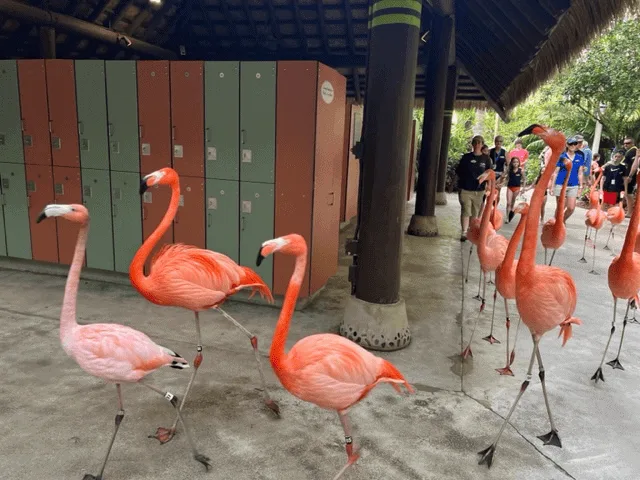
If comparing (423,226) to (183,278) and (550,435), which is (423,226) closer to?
(550,435)

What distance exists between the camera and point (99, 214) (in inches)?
211

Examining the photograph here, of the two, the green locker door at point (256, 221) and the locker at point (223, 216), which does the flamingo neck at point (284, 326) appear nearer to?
the green locker door at point (256, 221)

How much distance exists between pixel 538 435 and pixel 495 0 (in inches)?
200

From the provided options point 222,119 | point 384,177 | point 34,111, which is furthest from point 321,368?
point 34,111

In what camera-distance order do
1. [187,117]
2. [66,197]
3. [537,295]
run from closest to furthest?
[537,295]
[187,117]
[66,197]

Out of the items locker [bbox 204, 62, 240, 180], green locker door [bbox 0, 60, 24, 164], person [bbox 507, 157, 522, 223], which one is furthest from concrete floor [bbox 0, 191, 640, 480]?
person [bbox 507, 157, 522, 223]

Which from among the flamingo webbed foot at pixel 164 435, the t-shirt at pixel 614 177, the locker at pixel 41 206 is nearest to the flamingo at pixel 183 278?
the flamingo webbed foot at pixel 164 435

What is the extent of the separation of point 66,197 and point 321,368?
181 inches

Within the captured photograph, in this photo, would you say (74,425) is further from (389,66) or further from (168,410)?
(389,66)

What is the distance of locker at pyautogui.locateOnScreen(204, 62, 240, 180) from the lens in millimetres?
4645

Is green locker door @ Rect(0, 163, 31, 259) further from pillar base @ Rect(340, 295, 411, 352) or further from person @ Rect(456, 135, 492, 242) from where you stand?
person @ Rect(456, 135, 492, 242)

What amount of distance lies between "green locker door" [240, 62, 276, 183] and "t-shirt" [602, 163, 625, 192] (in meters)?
9.43

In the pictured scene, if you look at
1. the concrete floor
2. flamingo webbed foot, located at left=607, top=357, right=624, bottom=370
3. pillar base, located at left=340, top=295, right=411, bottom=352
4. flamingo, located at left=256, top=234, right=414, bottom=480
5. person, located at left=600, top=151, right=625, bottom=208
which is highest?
person, located at left=600, top=151, right=625, bottom=208

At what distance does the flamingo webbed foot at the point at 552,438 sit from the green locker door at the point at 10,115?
19.5 feet
